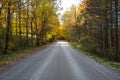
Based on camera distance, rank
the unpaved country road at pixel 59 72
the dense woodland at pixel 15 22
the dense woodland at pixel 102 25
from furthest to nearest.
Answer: the dense woodland at pixel 102 25 → the dense woodland at pixel 15 22 → the unpaved country road at pixel 59 72

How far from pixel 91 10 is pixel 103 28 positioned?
2.62 metres

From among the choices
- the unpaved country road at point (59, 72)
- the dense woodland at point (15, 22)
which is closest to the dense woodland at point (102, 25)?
the dense woodland at point (15, 22)

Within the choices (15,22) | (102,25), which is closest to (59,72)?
(102,25)

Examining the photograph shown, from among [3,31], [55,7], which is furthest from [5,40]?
[55,7]

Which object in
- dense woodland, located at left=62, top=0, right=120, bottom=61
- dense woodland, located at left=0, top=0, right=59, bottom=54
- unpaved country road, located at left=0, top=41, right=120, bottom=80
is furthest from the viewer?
dense woodland, located at left=62, top=0, right=120, bottom=61

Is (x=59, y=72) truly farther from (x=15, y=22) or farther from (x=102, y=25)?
(x=15, y=22)

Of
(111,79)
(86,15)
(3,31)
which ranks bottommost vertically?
(111,79)

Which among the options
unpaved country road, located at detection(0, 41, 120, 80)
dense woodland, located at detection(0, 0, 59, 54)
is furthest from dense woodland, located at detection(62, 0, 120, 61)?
unpaved country road, located at detection(0, 41, 120, 80)

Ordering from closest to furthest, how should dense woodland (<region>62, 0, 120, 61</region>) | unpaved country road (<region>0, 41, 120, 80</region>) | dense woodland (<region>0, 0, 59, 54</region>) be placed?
unpaved country road (<region>0, 41, 120, 80</region>), dense woodland (<region>0, 0, 59, 54</region>), dense woodland (<region>62, 0, 120, 61</region>)

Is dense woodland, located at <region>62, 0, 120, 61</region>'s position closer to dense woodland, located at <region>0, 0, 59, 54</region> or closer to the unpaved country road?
dense woodland, located at <region>0, 0, 59, 54</region>

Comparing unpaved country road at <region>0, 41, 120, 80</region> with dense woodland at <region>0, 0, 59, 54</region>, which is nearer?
unpaved country road at <region>0, 41, 120, 80</region>

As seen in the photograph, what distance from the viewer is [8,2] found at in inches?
770

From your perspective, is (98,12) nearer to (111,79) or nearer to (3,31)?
(3,31)

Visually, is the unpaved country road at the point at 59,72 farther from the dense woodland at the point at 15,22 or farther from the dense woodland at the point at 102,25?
the dense woodland at the point at 102,25
